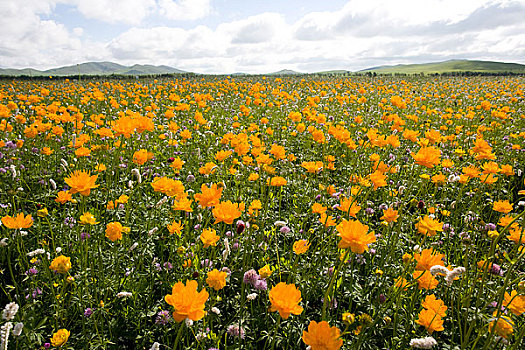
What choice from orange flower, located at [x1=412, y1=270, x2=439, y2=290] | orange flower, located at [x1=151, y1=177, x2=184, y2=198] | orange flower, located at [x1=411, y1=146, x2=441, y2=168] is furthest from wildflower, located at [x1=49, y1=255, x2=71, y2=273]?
orange flower, located at [x1=411, y1=146, x2=441, y2=168]

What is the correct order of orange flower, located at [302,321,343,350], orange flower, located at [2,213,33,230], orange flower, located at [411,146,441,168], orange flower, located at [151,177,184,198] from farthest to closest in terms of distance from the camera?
1. orange flower, located at [411,146,441,168]
2. orange flower, located at [151,177,184,198]
3. orange flower, located at [2,213,33,230]
4. orange flower, located at [302,321,343,350]

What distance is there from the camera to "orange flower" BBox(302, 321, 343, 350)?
1.16 m

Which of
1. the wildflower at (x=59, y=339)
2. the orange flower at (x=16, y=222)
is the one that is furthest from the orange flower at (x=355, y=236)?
the orange flower at (x=16, y=222)

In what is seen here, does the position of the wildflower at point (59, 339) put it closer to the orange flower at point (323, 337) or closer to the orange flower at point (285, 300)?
the orange flower at point (285, 300)

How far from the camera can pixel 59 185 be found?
3.75m

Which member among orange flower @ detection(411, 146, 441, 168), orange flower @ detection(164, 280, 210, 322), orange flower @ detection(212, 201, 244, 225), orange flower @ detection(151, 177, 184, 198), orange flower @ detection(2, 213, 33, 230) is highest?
orange flower @ detection(411, 146, 441, 168)

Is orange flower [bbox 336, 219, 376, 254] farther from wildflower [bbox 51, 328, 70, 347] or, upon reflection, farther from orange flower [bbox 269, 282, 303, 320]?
wildflower [bbox 51, 328, 70, 347]

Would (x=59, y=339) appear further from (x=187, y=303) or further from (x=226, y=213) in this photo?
(x=226, y=213)

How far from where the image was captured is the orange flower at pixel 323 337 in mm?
1163

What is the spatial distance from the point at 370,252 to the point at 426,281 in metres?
0.89

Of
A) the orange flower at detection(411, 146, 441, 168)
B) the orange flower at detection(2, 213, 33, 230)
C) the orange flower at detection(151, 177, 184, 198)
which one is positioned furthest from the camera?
the orange flower at detection(411, 146, 441, 168)

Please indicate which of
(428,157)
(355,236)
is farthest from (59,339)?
(428,157)

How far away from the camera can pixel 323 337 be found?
1185mm

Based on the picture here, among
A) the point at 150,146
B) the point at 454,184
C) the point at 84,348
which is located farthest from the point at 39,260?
the point at 454,184
